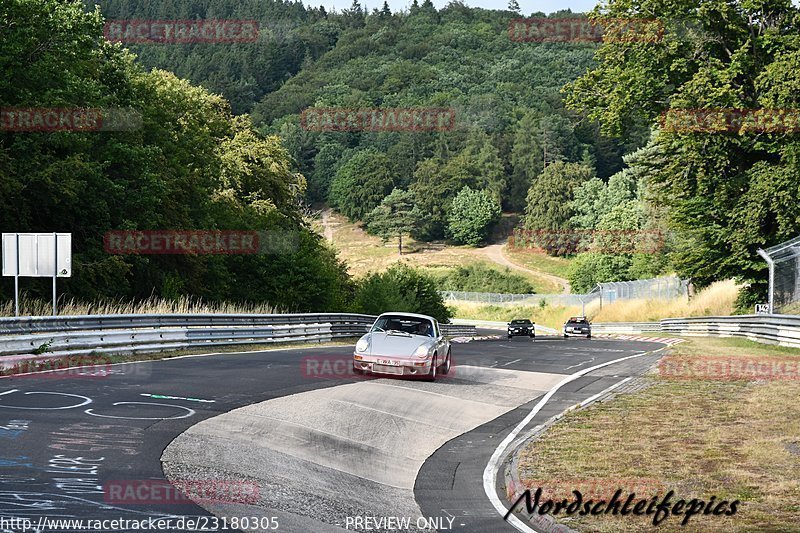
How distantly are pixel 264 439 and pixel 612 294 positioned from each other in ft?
233

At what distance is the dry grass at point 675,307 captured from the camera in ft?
176

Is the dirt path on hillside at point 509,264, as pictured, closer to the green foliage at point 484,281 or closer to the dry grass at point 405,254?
the dry grass at point 405,254

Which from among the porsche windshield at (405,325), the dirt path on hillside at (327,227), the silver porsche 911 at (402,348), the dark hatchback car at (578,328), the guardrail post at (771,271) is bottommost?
the dark hatchback car at (578,328)

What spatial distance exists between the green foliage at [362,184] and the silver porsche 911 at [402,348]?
163 metres

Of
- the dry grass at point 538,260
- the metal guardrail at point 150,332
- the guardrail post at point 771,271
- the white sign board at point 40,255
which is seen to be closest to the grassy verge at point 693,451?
the metal guardrail at point 150,332

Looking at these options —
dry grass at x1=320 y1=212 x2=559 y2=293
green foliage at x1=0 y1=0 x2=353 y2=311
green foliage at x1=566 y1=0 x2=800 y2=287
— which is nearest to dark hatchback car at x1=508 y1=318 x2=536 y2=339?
green foliage at x1=0 y1=0 x2=353 y2=311

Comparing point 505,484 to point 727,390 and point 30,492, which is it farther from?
point 727,390

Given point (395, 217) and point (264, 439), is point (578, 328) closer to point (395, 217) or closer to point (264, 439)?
point (264, 439)

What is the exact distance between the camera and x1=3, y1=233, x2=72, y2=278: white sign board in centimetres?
2208

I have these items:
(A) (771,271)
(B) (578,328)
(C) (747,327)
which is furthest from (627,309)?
(A) (771,271)

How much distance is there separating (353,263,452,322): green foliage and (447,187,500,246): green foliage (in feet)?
304

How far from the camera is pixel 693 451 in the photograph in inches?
475

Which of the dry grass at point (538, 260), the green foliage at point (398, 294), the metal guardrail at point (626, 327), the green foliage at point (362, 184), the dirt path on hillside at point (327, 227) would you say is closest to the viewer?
the green foliage at point (398, 294)

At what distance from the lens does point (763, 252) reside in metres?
32.5
